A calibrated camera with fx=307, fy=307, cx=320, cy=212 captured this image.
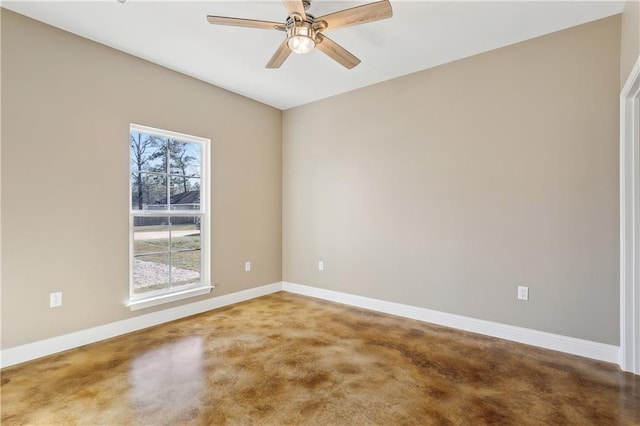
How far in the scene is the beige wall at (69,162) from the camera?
246cm

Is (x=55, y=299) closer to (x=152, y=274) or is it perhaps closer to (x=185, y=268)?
(x=152, y=274)

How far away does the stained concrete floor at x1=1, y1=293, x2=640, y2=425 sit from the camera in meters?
1.84

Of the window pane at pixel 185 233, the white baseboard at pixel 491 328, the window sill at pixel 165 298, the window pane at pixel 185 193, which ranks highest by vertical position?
the window pane at pixel 185 193

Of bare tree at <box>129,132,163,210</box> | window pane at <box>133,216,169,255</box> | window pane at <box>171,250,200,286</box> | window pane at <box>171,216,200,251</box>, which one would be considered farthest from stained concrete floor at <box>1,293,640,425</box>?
bare tree at <box>129,132,163,210</box>

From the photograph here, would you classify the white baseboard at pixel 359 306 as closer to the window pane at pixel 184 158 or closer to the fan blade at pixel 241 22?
the window pane at pixel 184 158

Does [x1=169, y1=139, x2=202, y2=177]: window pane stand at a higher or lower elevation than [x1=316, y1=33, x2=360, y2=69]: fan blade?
lower

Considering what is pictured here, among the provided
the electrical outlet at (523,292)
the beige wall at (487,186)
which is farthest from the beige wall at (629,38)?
the electrical outlet at (523,292)

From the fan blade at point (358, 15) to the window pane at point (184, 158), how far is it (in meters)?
2.32

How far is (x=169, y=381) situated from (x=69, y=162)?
2093 millimetres

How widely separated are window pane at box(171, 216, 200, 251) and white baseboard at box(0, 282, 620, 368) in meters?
0.70

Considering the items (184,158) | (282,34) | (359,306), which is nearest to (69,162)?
(184,158)

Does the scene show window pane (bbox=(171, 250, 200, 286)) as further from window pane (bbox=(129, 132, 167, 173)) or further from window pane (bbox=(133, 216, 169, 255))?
window pane (bbox=(129, 132, 167, 173))

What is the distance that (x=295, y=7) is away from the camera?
1.95m

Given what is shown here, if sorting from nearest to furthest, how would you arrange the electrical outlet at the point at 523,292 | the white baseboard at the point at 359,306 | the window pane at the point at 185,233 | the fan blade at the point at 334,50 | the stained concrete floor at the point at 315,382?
1. the stained concrete floor at the point at 315,382
2. the fan blade at the point at 334,50
3. the white baseboard at the point at 359,306
4. the electrical outlet at the point at 523,292
5. the window pane at the point at 185,233
